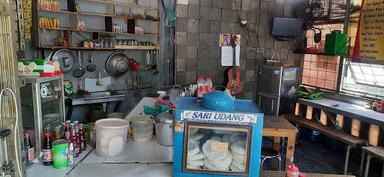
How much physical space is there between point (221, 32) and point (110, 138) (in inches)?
141

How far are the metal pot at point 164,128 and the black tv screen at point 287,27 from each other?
3685 mm

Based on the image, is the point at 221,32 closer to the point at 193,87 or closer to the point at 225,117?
the point at 193,87

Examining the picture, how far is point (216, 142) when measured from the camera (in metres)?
1.59

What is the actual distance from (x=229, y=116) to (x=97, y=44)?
3275 mm

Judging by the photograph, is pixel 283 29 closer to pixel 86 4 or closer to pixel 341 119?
pixel 341 119

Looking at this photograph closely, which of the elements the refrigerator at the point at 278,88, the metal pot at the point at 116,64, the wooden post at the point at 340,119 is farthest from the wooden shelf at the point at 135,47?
the wooden post at the point at 340,119

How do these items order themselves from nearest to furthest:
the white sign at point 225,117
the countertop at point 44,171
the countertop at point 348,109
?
the white sign at point 225,117 → the countertop at point 44,171 → the countertop at point 348,109

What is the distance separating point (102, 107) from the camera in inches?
175

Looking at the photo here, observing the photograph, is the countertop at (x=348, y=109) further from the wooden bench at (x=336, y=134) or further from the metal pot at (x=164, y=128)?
the metal pot at (x=164, y=128)

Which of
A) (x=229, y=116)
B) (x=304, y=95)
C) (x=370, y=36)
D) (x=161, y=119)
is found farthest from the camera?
(x=304, y=95)

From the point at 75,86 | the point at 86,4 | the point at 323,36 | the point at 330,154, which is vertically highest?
the point at 86,4

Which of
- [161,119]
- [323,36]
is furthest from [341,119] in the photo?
[161,119]

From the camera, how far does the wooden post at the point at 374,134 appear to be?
3.79 meters

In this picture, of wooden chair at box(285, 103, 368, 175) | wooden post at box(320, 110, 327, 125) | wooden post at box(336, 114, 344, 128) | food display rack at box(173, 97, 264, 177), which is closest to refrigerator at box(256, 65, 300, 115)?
wooden chair at box(285, 103, 368, 175)
